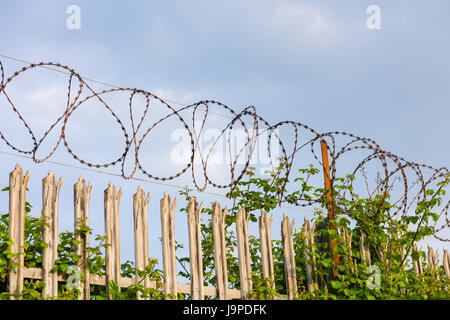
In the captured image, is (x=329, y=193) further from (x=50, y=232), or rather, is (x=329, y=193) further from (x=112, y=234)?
(x=50, y=232)

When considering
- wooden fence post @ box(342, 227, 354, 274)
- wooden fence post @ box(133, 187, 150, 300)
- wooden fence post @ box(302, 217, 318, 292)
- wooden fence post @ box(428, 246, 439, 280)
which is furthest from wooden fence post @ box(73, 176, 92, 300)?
wooden fence post @ box(428, 246, 439, 280)

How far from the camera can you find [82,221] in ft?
21.9

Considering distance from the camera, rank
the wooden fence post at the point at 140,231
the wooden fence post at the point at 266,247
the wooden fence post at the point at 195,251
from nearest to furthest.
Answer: the wooden fence post at the point at 140,231
the wooden fence post at the point at 195,251
the wooden fence post at the point at 266,247

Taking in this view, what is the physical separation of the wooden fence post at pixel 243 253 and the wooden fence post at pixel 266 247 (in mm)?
240

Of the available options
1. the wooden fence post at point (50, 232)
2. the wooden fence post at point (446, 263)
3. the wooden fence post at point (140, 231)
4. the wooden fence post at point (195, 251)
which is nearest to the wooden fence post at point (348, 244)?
the wooden fence post at point (195, 251)

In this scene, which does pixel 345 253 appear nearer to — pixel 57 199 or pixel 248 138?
pixel 248 138

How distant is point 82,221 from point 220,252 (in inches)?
77.4

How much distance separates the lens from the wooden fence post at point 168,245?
706 cm

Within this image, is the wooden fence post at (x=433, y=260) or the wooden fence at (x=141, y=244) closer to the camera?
the wooden fence at (x=141, y=244)

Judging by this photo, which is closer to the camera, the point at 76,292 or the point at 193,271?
the point at 76,292

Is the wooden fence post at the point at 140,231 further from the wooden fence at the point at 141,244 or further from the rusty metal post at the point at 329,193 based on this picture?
the rusty metal post at the point at 329,193

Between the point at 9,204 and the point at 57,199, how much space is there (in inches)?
20.1
